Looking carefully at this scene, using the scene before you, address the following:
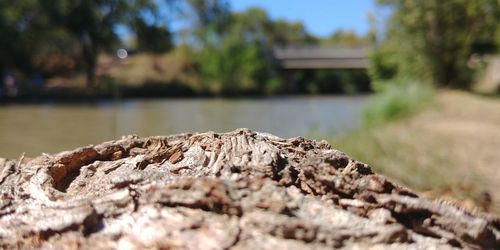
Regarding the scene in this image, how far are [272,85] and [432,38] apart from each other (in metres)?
24.7

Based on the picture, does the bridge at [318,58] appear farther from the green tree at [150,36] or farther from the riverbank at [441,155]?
the riverbank at [441,155]

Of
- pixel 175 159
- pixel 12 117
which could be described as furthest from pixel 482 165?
pixel 12 117

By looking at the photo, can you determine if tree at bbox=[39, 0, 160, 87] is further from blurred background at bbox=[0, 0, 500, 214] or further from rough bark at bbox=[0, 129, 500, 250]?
rough bark at bbox=[0, 129, 500, 250]

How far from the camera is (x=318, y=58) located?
5891 cm

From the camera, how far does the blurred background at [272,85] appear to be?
32.4 ft

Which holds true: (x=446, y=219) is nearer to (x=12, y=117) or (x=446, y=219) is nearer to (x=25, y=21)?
(x=12, y=117)

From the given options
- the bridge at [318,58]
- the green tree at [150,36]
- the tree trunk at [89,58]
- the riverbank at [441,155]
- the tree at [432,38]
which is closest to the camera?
the riverbank at [441,155]

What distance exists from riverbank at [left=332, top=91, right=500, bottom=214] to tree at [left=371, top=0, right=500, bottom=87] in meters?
14.2

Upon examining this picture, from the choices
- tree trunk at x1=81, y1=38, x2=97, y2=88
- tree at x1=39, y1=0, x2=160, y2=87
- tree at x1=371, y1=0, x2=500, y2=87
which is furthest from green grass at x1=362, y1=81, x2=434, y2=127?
tree trunk at x1=81, y1=38, x2=97, y2=88

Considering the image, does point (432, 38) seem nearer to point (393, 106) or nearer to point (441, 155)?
point (393, 106)

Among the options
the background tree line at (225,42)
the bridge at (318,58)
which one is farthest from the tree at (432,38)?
the bridge at (318,58)

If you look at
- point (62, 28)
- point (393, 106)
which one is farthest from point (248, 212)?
point (62, 28)

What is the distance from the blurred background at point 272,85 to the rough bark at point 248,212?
10.2 ft

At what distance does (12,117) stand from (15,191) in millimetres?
23975
